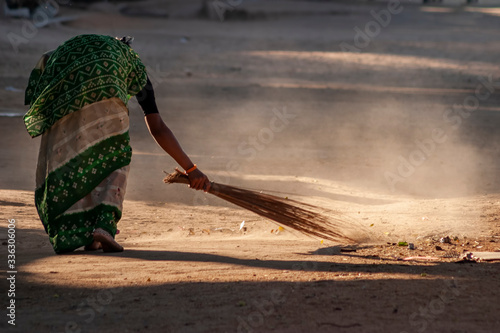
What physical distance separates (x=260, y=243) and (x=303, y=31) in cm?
2070

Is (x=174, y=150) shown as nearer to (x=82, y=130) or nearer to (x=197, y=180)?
(x=197, y=180)

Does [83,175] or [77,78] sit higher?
[77,78]

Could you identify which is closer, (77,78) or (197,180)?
(77,78)

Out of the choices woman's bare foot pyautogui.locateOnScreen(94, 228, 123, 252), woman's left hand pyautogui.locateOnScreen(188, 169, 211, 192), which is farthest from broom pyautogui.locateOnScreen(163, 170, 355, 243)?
woman's bare foot pyautogui.locateOnScreen(94, 228, 123, 252)

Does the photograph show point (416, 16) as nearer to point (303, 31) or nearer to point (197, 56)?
point (303, 31)

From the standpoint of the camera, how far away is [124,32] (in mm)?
22875

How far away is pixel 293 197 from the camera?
601cm

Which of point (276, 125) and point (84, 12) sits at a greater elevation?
point (84, 12)

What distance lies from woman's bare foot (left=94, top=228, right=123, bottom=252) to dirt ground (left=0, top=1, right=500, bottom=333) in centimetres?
11

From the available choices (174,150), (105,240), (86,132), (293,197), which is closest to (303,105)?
(293,197)

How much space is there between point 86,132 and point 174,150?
528 millimetres

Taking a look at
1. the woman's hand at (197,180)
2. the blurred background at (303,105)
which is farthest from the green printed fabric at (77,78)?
the blurred background at (303,105)

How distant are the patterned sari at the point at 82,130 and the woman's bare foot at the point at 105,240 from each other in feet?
0.17

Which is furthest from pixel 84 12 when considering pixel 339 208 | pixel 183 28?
pixel 339 208
